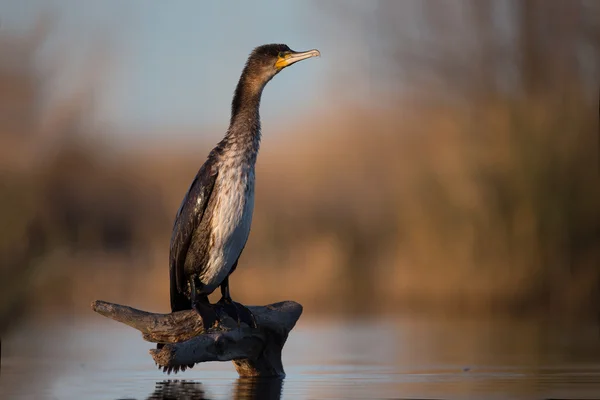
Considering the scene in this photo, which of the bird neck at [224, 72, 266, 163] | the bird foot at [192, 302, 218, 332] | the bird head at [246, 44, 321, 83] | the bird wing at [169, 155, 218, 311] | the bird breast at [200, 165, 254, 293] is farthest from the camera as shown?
the bird head at [246, 44, 321, 83]

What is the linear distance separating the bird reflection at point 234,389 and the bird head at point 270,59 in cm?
209

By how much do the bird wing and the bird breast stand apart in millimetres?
73

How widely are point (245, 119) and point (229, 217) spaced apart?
83 centimetres

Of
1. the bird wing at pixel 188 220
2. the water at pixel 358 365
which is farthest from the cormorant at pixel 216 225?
the water at pixel 358 365

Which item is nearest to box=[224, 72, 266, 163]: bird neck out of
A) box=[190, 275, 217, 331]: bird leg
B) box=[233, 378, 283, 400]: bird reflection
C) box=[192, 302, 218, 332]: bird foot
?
box=[190, 275, 217, 331]: bird leg

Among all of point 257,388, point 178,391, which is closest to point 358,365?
point 257,388

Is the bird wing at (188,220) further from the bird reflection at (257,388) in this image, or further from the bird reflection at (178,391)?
the bird reflection at (257,388)

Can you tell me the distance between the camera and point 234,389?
7.19 metres

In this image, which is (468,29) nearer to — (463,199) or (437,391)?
(463,199)

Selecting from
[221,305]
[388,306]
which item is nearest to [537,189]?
[388,306]

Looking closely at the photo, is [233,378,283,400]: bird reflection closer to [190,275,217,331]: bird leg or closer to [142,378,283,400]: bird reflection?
[142,378,283,400]: bird reflection

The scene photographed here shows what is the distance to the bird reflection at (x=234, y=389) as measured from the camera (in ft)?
22.0

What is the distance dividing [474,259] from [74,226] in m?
4.51

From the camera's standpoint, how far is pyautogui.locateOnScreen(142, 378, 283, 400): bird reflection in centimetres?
671
